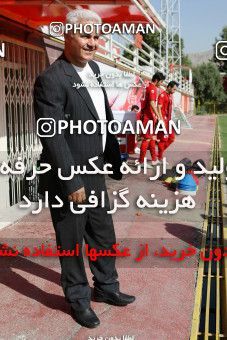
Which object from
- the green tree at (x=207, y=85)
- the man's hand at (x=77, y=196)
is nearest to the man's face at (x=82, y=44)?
the man's hand at (x=77, y=196)

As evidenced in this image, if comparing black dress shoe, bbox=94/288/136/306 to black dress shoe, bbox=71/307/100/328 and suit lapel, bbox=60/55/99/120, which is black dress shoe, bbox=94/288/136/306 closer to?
black dress shoe, bbox=71/307/100/328

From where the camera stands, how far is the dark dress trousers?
2846mm

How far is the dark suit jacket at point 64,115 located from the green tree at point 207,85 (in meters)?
61.2

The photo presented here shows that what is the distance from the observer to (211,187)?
8.00 m

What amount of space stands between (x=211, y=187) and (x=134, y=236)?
3.26 metres

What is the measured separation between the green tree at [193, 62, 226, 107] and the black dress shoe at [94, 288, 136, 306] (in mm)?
60949

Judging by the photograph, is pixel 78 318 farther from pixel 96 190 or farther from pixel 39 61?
pixel 39 61

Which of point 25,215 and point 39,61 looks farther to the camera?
point 39,61

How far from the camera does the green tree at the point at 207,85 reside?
6328 centimetres

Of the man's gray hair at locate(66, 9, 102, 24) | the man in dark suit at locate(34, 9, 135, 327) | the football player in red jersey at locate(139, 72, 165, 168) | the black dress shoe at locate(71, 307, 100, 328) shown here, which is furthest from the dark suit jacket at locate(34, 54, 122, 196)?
the football player in red jersey at locate(139, 72, 165, 168)

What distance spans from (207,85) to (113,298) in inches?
2489

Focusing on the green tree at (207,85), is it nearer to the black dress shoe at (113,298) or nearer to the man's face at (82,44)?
the black dress shoe at (113,298)

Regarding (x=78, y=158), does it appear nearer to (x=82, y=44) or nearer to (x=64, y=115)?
(x=64, y=115)

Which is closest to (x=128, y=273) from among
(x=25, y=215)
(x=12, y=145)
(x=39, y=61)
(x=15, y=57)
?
(x=25, y=215)
